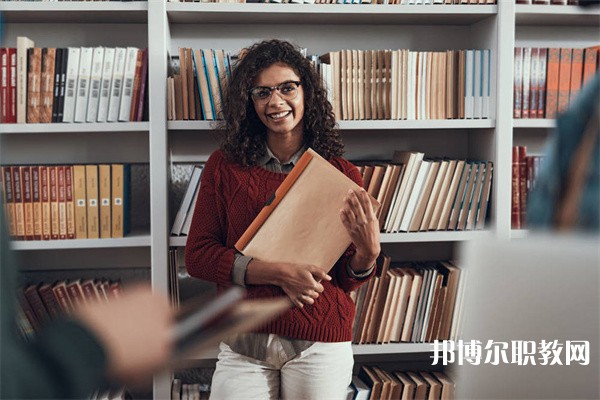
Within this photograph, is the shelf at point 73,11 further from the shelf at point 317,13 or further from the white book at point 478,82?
the white book at point 478,82

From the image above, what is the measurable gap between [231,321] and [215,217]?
120 centimetres

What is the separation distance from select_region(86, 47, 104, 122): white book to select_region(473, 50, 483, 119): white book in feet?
4.23

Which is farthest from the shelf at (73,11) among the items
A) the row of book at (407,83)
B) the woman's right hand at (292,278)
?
the woman's right hand at (292,278)

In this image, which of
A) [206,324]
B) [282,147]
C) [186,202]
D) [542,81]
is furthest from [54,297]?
[542,81]

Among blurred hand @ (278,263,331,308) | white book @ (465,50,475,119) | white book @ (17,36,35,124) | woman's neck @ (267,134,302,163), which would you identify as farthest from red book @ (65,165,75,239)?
white book @ (465,50,475,119)

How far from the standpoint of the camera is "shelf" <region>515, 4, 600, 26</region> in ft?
7.96

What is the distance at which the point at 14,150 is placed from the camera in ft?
8.34

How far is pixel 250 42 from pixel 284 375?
131 centimetres

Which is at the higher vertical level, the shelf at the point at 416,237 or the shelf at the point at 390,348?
the shelf at the point at 416,237

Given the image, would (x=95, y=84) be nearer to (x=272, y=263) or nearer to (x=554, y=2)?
(x=272, y=263)

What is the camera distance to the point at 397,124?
2387 millimetres

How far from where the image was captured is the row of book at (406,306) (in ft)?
7.93

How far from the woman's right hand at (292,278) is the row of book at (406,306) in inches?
23.3

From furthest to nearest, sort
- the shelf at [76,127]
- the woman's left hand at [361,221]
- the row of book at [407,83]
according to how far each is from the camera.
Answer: the row of book at [407,83]
the shelf at [76,127]
the woman's left hand at [361,221]
